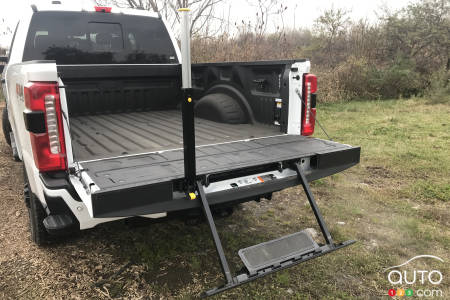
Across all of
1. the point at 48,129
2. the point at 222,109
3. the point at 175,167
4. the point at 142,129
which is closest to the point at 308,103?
the point at 222,109

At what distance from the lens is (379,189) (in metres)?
4.57

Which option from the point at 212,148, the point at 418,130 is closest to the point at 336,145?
the point at 212,148

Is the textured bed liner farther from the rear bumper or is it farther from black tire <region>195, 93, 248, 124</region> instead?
black tire <region>195, 93, 248, 124</region>

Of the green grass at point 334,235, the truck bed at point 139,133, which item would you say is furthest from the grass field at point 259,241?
the truck bed at point 139,133

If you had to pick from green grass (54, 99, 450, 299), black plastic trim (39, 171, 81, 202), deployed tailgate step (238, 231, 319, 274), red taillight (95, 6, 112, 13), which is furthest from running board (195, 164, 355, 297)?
red taillight (95, 6, 112, 13)

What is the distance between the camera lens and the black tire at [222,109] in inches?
161

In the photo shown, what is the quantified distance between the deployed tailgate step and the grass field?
0.38 metres

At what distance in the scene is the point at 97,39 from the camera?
4.65 metres

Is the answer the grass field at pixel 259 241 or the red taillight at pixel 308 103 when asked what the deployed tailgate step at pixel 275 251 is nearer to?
the grass field at pixel 259 241

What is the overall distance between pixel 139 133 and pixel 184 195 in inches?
62.3

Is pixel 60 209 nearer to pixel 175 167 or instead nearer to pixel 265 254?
pixel 175 167

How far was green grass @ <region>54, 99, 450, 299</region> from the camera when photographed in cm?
270

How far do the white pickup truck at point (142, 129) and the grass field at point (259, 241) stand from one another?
0.36m

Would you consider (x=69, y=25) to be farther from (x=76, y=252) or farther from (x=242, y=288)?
(x=242, y=288)
